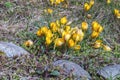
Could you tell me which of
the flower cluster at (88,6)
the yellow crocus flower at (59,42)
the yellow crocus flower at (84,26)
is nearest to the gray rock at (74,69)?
the yellow crocus flower at (59,42)

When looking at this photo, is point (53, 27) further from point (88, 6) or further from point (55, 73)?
point (88, 6)

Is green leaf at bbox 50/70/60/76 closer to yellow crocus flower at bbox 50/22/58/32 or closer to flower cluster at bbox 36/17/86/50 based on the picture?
flower cluster at bbox 36/17/86/50

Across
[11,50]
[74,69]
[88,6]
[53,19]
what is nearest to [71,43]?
[74,69]

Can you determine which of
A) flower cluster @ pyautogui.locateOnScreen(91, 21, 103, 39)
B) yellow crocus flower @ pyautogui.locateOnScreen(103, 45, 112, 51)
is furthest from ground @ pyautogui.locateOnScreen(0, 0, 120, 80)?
flower cluster @ pyautogui.locateOnScreen(91, 21, 103, 39)

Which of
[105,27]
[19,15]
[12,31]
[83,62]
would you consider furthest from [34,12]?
[83,62]

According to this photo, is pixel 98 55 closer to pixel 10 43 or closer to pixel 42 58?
pixel 42 58
